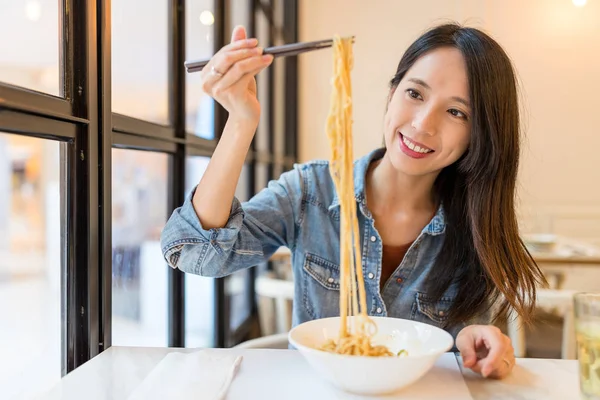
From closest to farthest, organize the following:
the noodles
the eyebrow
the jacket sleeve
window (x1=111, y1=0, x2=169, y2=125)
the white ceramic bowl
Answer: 1. the white ceramic bowl
2. the noodles
3. the jacket sleeve
4. the eyebrow
5. window (x1=111, y1=0, x2=169, y2=125)

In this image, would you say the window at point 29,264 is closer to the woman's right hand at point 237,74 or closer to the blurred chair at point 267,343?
the woman's right hand at point 237,74

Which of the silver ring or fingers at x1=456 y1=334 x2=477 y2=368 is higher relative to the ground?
the silver ring

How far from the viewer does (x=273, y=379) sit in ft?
2.65

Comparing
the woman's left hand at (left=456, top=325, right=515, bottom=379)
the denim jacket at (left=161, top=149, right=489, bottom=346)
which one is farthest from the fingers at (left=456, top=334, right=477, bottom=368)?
the denim jacket at (left=161, top=149, right=489, bottom=346)

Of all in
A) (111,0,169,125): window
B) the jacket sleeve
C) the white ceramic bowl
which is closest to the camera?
the white ceramic bowl

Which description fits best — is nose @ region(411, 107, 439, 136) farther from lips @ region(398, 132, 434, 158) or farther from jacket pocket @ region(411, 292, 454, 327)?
jacket pocket @ region(411, 292, 454, 327)

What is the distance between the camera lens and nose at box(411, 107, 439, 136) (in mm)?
1092

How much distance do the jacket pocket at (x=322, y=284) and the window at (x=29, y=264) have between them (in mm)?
524

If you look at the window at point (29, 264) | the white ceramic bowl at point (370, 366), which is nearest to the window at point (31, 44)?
the window at point (29, 264)

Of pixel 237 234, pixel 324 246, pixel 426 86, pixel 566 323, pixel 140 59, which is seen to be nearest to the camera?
pixel 237 234

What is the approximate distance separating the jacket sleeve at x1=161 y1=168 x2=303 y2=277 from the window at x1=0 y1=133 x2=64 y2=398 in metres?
0.20

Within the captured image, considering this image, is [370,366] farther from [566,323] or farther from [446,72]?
[566,323]

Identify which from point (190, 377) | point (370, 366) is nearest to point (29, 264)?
point (190, 377)

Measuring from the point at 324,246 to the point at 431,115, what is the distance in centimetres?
36
